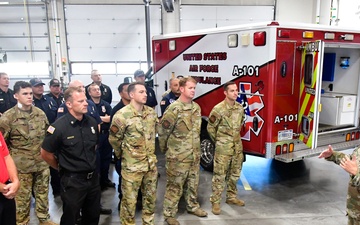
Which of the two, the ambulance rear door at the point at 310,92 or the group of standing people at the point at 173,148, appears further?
the ambulance rear door at the point at 310,92

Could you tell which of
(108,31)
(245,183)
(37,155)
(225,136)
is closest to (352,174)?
(225,136)

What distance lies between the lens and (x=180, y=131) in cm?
401

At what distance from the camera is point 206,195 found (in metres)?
5.18

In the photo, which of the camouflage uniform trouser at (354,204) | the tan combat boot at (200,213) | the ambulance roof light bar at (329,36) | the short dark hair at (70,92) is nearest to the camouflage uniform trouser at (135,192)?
the tan combat boot at (200,213)

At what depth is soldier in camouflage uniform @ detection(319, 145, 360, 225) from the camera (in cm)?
254

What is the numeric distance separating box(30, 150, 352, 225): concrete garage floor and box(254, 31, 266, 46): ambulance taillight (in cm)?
244

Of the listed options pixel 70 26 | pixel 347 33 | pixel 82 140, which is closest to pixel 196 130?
pixel 82 140

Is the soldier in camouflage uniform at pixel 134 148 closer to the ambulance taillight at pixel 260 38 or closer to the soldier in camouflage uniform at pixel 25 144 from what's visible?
the soldier in camouflage uniform at pixel 25 144

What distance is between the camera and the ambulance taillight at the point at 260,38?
14.7 ft

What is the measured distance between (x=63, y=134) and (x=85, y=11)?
1060 centimetres

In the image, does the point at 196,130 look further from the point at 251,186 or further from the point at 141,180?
the point at 251,186

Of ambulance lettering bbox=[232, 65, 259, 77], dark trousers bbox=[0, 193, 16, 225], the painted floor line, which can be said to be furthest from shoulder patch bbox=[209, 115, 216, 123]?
dark trousers bbox=[0, 193, 16, 225]

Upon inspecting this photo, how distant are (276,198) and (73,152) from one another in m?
3.39

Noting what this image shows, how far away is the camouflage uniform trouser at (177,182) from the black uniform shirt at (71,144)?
1150 millimetres
